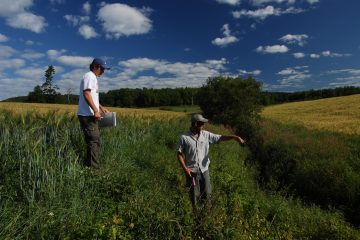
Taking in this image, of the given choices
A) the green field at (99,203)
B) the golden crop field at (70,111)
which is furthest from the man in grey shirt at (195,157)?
the golden crop field at (70,111)

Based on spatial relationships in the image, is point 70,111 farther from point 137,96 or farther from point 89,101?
point 137,96

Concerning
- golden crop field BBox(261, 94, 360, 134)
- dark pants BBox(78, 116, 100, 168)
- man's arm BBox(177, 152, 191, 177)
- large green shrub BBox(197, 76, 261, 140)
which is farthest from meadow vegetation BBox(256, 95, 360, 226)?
large green shrub BBox(197, 76, 261, 140)

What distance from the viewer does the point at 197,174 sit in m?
6.69

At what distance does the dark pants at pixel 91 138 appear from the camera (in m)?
7.42

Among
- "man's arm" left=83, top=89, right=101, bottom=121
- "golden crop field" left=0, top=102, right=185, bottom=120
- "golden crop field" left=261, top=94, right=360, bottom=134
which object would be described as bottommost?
"golden crop field" left=261, top=94, right=360, bottom=134

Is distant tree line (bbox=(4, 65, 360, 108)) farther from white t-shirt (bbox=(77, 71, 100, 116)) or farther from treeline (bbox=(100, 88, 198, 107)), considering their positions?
white t-shirt (bbox=(77, 71, 100, 116))

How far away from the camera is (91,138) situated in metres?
7.44

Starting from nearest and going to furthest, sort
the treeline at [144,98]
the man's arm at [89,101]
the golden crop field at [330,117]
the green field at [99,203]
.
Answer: the green field at [99,203]
the man's arm at [89,101]
the golden crop field at [330,117]
the treeline at [144,98]

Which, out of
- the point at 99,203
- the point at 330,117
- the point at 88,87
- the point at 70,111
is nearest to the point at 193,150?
the point at 99,203

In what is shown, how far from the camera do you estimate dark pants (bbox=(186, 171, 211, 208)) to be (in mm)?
6605

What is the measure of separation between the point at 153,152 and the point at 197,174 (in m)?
4.84

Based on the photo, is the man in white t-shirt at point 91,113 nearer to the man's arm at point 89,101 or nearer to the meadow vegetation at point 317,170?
the man's arm at point 89,101

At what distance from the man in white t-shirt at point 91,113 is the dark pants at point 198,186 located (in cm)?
204

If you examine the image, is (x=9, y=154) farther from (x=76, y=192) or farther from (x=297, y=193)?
(x=297, y=193)
